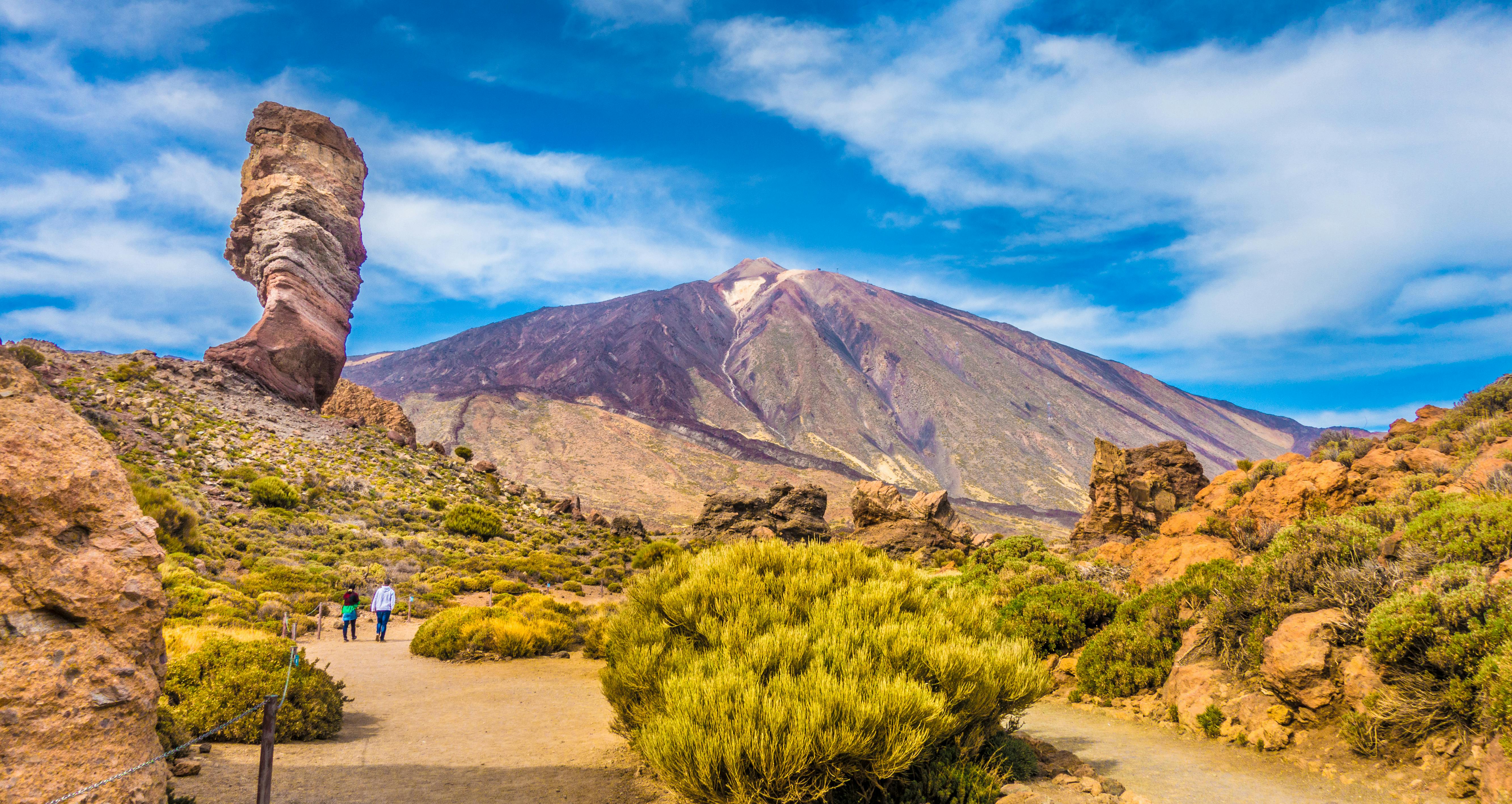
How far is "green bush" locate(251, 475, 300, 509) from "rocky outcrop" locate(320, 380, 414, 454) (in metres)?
13.8

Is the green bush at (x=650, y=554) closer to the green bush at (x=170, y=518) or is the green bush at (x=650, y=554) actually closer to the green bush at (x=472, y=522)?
the green bush at (x=472, y=522)

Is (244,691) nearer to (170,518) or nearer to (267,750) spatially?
(267,750)

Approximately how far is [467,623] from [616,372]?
5249 inches

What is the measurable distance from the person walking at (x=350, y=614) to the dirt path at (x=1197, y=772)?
50.5 feet

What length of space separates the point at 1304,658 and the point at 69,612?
9.30 metres

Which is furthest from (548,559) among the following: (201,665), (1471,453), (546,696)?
(1471,453)

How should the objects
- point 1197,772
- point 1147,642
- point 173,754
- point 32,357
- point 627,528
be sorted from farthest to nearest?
point 627,528, point 32,357, point 1147,642, point 1197,772, point 173,754

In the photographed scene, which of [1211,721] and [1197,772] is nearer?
[1197,772]

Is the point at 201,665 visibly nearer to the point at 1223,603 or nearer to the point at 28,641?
the point at 28,641

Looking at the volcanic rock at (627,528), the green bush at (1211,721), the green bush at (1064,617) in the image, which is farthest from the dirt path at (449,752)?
the volcanic rock at (627,528)

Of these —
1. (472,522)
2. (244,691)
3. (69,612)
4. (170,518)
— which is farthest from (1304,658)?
(472,522)

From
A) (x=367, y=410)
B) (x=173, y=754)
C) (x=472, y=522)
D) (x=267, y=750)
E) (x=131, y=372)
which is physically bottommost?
(x=173, y=754)

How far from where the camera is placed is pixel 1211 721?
23.0ft

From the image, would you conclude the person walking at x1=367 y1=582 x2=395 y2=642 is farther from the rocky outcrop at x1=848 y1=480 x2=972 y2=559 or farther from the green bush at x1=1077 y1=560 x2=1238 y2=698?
the rocky outcrop at x1=848 y1=480 x2=972 y2=559
